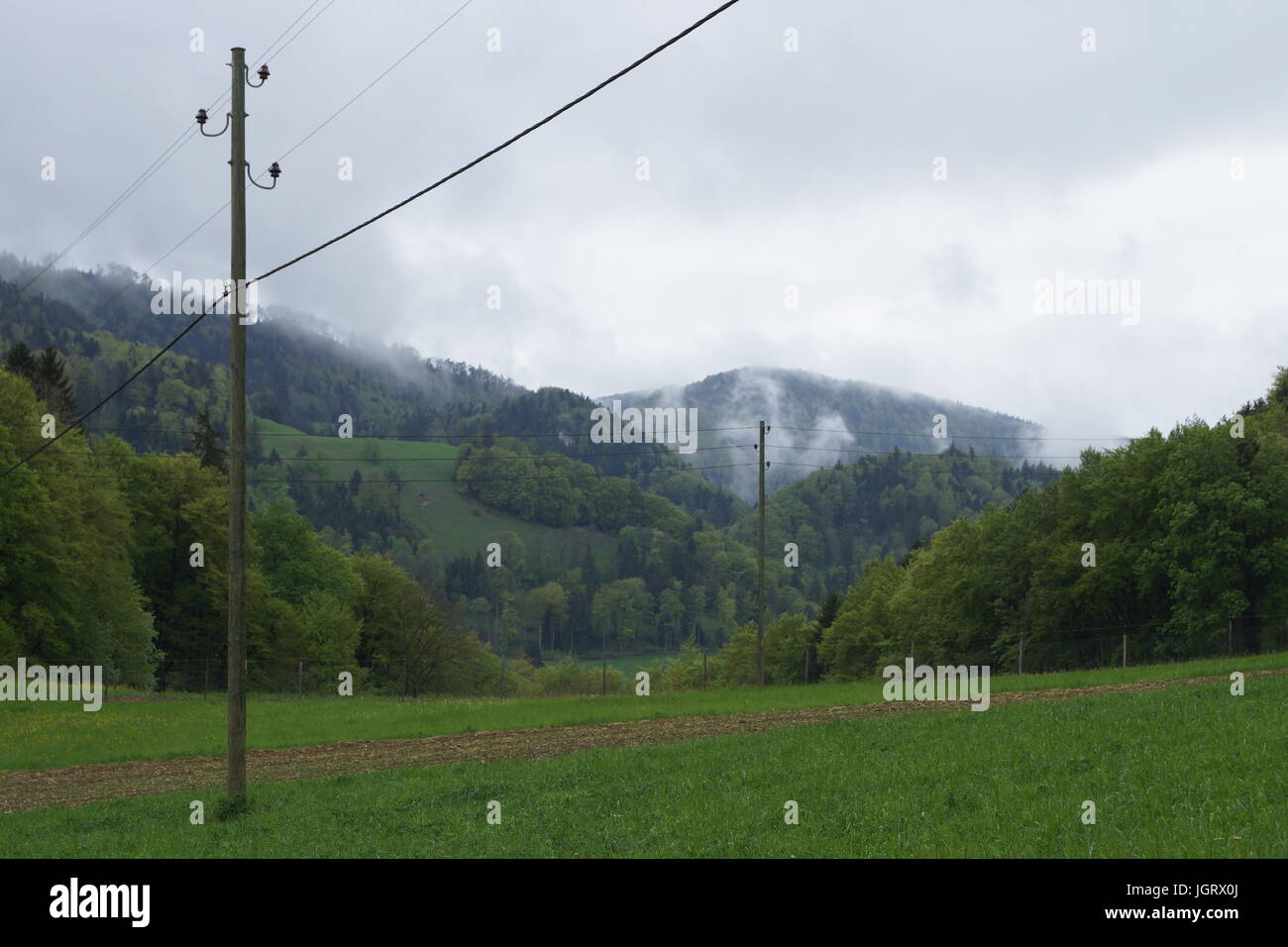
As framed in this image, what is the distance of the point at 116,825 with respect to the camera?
74.3ft

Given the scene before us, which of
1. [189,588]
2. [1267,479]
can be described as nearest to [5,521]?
[189,588]

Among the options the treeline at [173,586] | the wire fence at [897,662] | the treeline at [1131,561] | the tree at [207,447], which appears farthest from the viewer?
the tree at [207,447]

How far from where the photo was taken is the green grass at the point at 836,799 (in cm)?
1345

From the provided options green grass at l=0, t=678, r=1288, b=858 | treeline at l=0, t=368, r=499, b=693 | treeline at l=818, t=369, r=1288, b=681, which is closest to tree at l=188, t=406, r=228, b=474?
treeline at l=0, t=368, r=499, b=693

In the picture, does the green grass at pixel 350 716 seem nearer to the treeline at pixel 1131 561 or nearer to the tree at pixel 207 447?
the treeline at pixel 1131 561

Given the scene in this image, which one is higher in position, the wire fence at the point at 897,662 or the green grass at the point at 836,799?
the green grass at the point at 836,799

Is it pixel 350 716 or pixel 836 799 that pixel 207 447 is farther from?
pixel 836 799

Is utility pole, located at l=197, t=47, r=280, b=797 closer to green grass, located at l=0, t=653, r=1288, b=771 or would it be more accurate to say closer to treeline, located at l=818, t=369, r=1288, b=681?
green grass, located at l=0, t=653, r=1288, b=771

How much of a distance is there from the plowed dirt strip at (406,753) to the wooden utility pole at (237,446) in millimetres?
6611

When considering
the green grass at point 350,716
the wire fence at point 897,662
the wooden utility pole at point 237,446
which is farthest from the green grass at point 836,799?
the wire fence at point 897,662

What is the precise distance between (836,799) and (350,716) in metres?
33.4

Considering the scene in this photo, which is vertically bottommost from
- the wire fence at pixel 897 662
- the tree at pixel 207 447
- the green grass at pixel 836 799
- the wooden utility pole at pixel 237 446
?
the wire fence at pixel 897 662

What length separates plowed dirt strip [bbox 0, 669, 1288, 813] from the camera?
95.8 feet
